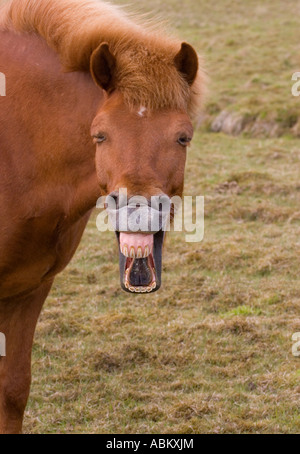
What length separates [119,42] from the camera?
2873 mm

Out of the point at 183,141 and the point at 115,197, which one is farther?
the point at 183,141

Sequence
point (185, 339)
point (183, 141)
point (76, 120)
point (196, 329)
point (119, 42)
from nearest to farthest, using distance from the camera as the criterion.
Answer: point (183, 141), point (119, 42), point (76, 120), point (185, 339), point (196, 329)

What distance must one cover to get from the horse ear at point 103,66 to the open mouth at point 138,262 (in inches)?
25.5

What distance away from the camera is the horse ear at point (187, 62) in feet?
9.10

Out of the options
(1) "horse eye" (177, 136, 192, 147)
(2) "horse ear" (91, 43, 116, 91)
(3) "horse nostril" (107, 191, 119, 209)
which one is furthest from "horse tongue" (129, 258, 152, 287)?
(2) "horse ear" (91, 43, 116, 91)

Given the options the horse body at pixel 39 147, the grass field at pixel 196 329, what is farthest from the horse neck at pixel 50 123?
the grass field at pixel 196 329

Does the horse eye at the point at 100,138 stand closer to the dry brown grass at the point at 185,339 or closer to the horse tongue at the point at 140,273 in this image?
the horse tongue at the point at 140,273

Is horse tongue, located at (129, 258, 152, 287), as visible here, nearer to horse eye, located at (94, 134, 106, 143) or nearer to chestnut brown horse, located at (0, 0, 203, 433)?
chestnut brown horse, located at (0, 0, 203, 433)

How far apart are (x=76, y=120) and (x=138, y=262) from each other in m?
0.82

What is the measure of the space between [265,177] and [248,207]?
0.87 meters

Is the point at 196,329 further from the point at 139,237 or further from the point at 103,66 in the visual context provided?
the point at 103,66

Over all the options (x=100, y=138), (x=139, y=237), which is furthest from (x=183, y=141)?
(x=139, y=237)

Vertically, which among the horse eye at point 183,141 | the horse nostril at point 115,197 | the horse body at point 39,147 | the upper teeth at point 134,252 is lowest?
the upper teeth at point 134,252

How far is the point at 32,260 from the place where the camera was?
3320 mm
